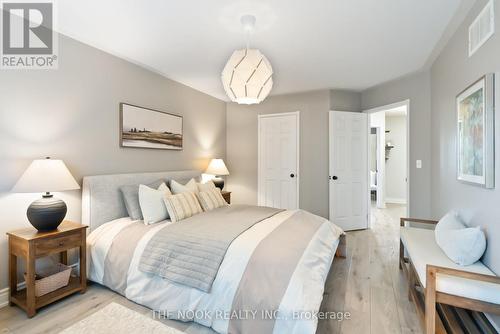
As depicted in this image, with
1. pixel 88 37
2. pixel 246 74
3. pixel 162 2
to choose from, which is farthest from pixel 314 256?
pixel 88 37

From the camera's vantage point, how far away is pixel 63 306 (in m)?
2.00

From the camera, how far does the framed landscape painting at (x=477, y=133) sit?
1566mm

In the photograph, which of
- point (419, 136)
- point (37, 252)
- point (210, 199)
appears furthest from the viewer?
point (419, 136)

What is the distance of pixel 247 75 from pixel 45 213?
194 centimetres

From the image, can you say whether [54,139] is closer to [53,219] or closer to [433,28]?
[53,219]

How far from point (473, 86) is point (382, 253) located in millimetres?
2215

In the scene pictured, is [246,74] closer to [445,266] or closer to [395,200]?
[445,266]

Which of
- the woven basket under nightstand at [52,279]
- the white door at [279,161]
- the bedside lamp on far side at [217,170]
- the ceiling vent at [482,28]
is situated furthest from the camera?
the white door at [279,161]

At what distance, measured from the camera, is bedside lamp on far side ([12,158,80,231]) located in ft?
6.20

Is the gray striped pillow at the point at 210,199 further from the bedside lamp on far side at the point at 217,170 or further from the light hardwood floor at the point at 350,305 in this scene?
the light hardwood floor at the point at 350,305

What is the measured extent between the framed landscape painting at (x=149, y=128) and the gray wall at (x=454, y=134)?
3.31m

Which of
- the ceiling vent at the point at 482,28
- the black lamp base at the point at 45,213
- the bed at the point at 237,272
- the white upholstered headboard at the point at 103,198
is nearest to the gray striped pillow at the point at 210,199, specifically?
the bed at the point at 237,272

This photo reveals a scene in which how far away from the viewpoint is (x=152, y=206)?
2473 mm

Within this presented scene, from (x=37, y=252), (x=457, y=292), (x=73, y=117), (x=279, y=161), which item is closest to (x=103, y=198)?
(x=37, y=252)
